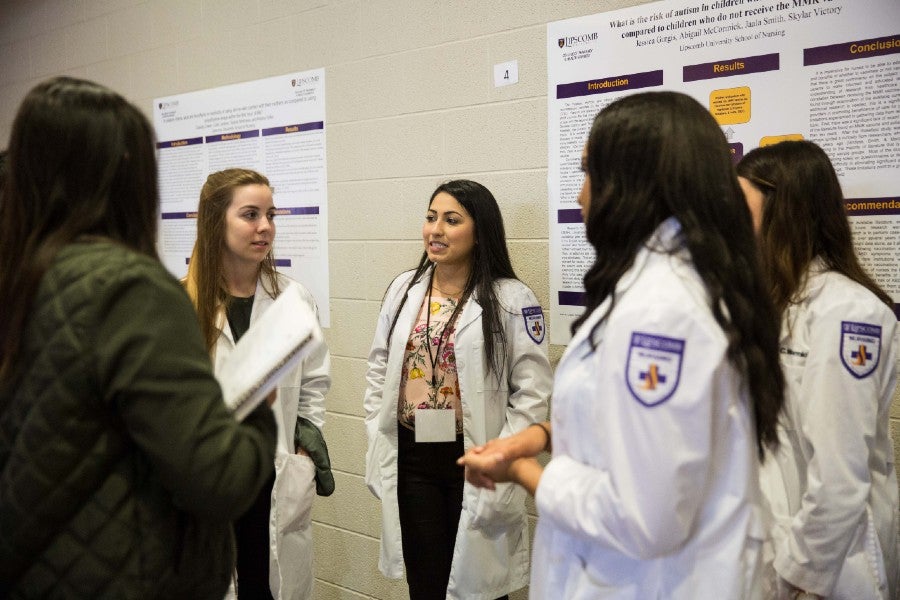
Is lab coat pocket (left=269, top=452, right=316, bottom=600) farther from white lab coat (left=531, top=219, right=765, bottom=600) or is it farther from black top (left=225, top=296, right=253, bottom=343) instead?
white lab coat (left=531, top=219, right=765, bottom=600)

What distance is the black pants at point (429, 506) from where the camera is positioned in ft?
7.54

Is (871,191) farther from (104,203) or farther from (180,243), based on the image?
(180,243)

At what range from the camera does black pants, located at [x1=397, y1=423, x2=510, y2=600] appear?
90.5 inches

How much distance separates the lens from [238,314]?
7.53 ft

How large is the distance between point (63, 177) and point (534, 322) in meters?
1.57

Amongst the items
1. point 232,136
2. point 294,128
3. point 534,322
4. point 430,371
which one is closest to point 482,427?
point 430,371

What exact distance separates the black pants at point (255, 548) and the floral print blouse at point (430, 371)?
0.49 m

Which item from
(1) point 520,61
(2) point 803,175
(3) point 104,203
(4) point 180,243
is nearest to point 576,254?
(1) point 520,61

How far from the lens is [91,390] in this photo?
0.91m

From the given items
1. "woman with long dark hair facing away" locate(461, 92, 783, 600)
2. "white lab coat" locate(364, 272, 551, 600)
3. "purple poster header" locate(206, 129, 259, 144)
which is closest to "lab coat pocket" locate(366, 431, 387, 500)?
"white lab coat" locate(364, 272, 551, 600)

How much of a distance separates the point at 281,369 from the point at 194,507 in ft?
0.72

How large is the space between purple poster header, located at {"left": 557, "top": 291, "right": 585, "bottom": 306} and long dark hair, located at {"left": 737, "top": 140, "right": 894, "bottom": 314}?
2.63 ft

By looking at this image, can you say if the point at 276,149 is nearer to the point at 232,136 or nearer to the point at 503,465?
the point at 232,136

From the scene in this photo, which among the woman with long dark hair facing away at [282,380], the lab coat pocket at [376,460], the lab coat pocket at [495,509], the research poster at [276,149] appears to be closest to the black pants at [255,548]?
the woman with long dark hair facing away at [282,380]
